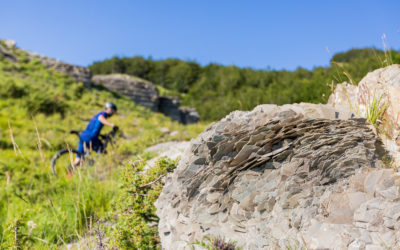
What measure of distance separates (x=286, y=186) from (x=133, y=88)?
29.8 m

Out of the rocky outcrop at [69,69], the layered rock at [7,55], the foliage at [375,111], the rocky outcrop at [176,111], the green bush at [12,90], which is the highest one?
the layered rock at [7,55]

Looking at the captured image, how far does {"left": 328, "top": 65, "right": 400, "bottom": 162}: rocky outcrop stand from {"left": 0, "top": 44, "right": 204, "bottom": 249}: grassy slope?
3.25m

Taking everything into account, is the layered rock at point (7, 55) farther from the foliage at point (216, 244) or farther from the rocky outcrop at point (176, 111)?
the foliage at point (216, 244)

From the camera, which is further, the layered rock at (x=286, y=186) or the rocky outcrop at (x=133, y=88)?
the rocky outcrop at (x=133, y=88)

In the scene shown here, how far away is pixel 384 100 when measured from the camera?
2936mm

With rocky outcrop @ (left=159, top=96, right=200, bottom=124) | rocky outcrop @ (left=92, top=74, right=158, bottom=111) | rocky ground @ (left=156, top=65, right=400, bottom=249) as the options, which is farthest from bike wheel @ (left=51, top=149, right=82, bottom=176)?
rocky outcrop @ (left=159, top=96, right=200, bottom=124)

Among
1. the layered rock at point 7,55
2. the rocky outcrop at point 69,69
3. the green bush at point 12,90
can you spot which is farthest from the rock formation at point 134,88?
the green bush at point 12,90

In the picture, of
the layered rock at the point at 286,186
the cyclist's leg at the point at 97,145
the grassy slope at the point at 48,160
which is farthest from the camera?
the cyclist's leg at the point at 97,145

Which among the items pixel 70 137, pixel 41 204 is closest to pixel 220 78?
pixel 70 137

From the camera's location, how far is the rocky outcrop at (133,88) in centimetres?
2964

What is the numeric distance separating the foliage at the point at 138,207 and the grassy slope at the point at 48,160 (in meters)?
0.38

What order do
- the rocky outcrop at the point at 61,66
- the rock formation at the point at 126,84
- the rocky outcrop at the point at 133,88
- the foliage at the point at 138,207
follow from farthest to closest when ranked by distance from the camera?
the rocky outcrop at the point at 133,88, the rock formation at the point at 126,84, the rocky outcrop at the point at 61,66, the foliage at the point at 138,207

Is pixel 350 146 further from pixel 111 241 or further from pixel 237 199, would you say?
pixel 111 241

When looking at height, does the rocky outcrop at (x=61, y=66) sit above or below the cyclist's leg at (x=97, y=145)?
above
